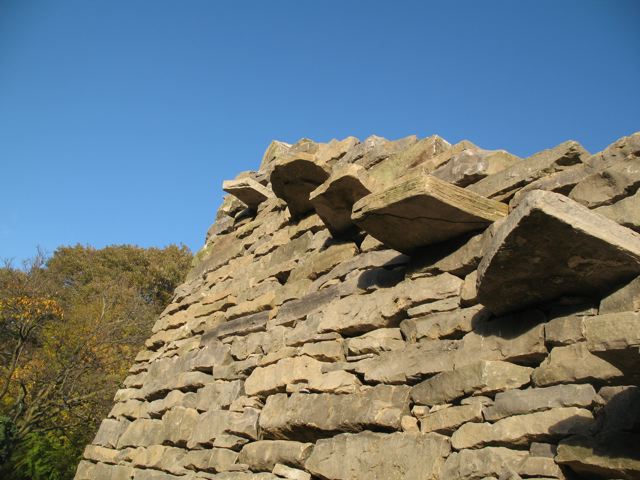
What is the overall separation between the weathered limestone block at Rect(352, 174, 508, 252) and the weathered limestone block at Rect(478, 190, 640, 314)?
535mm

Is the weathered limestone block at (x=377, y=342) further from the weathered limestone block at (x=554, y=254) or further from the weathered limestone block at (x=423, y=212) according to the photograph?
the weathered limestone block at (x=554, y=254)

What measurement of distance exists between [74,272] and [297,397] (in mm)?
23645

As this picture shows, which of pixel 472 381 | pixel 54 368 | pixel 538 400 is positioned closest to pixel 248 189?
pixel 472 381

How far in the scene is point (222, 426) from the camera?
412cm

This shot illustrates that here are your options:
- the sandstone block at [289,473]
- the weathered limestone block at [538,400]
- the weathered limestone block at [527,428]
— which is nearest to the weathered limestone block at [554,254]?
the weathered limestone block at [538,400]

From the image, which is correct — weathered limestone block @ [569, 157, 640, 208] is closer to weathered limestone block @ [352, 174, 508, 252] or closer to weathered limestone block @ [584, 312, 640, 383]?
weathered limestone block @ [352, 174, 508, 252]

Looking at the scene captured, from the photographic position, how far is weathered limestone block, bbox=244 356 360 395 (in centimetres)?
336

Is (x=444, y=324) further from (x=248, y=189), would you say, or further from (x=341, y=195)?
(x=248, y=189)

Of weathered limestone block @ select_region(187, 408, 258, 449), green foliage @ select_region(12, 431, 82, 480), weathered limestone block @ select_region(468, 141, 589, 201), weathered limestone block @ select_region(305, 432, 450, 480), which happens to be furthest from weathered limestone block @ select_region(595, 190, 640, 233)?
green foliage @ select_region(12, 431, 82, 480)

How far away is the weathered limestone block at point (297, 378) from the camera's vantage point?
11.0 feet

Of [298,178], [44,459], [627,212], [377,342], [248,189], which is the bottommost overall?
[44,459]

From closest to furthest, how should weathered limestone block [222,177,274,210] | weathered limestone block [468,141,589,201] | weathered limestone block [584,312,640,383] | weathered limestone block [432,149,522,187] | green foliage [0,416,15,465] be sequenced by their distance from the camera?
weathered limestone block [584,312,640,383]
weathered limestone block [468,141,589,201]
weathered limestone block [432,149,522,187]
weathered limestone block [222,177,274,210]
green foliage [0,416,15,465]

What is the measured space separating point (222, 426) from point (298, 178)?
Result: 214cm

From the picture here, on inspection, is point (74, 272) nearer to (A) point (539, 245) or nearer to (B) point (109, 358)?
(B) point (109, 358)
